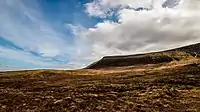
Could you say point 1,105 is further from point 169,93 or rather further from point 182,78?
point 182,78

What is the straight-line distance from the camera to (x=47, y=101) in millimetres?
45375

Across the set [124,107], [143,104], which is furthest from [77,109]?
[143,104]

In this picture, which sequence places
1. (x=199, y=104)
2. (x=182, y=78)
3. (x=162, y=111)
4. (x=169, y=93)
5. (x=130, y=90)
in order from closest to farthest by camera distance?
(x=162, y=111) → (x=199, y=104) → (x=169, y=93) → (x=130, y=90) → (x=182, y=78)

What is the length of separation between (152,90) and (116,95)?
7.69 m

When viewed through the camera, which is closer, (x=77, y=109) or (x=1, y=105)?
(x=77, y=109)

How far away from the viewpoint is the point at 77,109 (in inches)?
1593

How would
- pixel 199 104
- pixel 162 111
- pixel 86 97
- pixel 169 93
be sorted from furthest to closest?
pixel 169 93, pixel 86 97, pixel 199 104, pixel 162 111

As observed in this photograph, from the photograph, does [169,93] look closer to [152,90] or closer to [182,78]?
[152,90]

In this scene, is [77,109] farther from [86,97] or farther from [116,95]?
[116,95]

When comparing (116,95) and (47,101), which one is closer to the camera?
(47,101)

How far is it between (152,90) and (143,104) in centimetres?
1120

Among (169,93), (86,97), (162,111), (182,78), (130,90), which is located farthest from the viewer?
(182,78)

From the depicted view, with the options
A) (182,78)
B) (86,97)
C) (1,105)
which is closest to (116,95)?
(86,97)

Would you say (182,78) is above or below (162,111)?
above
